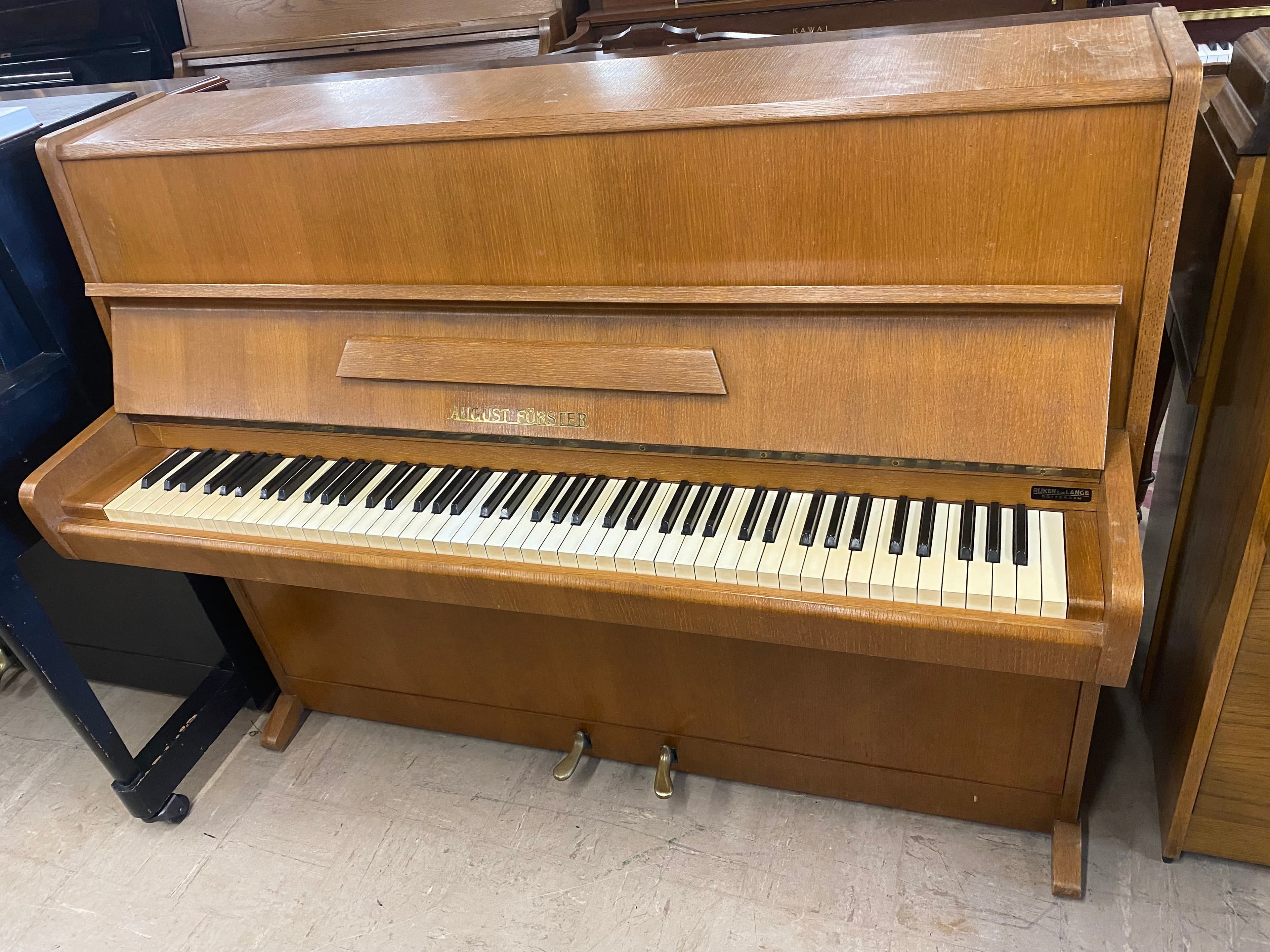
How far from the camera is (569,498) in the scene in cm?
139

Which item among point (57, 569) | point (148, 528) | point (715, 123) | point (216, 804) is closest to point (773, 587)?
point (715, 123)

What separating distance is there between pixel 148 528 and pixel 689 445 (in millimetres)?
942

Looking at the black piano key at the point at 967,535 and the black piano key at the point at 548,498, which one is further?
the black piano key at the point at 548,498

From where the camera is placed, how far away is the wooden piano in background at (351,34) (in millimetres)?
2492

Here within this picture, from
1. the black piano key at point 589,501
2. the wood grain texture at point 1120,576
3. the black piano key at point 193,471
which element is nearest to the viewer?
the wood grain texture at point 1120,576

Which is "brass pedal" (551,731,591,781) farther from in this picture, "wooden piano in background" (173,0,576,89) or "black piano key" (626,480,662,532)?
"wooden piano in background" (173,0,576,89)

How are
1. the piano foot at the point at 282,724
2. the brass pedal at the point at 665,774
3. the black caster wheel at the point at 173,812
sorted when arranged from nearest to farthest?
the brass pedal at the point at 665,774
the black caster wheel at the point at 173,812
the piano foot at the point at 282,724

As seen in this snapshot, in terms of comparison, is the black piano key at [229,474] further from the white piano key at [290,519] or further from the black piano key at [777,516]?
the black piano key at [777,516]

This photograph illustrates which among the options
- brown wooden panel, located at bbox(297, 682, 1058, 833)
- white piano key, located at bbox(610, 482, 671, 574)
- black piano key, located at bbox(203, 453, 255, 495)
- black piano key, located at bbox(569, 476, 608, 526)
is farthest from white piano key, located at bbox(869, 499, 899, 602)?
black piano key, located at bbox(203, 453, 255, 495)

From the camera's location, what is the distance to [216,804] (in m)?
1.93

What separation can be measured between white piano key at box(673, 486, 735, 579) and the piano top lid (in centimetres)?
55

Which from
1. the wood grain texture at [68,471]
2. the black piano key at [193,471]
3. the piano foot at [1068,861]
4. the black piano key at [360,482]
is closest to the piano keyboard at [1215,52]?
the piano foot at [1068,861]

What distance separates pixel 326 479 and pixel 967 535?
1044 mm

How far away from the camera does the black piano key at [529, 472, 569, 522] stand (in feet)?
4.50
